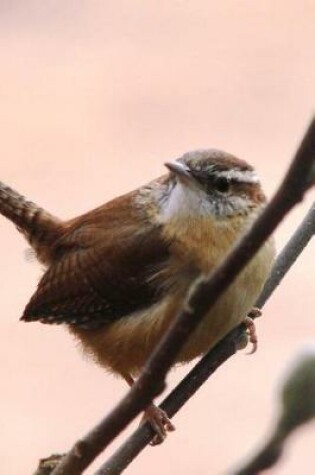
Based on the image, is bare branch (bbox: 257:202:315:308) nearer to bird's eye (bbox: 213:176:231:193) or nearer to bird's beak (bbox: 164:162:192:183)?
bird's beak (bbox: 164:162:192:183)

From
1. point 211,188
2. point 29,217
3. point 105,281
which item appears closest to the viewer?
point 211,188

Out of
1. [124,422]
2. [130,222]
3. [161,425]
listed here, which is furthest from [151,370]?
[130,222]

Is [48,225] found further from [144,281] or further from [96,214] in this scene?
[144,281]

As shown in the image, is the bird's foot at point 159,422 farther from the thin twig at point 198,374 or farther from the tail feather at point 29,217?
the tail feather at point 29,217

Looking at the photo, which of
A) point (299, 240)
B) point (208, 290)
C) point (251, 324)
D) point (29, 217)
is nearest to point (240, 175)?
point (251, 324)

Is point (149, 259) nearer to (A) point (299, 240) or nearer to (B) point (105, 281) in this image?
(B) point (105, 281)

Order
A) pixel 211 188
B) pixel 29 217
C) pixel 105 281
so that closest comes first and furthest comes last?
pixel 211 188
pixel 105 281
pixel 29 217

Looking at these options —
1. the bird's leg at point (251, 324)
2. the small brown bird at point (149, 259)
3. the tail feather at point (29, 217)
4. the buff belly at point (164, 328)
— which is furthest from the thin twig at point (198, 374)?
the tail feather at point (29, 217)
